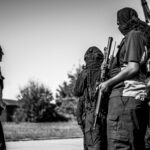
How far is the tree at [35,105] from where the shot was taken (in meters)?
59.6

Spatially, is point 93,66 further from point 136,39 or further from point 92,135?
point 136,39

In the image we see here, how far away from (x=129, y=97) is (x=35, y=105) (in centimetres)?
5703

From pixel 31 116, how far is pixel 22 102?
2.72m

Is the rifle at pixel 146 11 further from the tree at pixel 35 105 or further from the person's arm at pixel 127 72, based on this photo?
the tree at pixel 35 105

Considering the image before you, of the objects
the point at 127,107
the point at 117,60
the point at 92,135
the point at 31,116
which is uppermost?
the point at 117,60

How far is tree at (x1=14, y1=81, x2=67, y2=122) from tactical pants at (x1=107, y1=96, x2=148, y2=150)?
184 feet

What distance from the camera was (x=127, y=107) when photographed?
328 centimetres

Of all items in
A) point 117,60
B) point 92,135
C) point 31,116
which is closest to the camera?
point 117,60

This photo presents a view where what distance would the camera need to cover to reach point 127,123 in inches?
128

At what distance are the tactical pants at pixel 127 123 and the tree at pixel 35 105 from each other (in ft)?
184

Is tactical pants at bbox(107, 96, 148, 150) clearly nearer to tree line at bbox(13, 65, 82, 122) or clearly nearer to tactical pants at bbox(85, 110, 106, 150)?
tactical pants at bbox(85, 110, 106, 150)

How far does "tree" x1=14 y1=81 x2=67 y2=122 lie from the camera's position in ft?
195

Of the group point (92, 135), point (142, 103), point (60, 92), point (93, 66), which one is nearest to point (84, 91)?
A: point (93, 66)

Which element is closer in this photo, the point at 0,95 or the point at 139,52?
the point at 139,52
